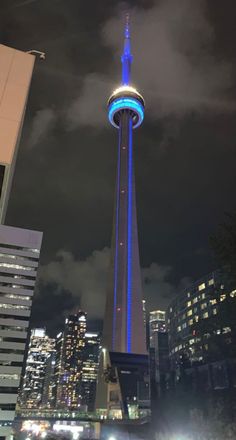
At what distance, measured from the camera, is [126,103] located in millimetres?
137625

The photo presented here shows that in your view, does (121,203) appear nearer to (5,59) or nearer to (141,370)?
(141,370)

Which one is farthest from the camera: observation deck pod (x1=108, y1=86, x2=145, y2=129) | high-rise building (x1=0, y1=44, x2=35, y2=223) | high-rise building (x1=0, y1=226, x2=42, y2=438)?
observation deck pod (x1=108, y1=86, x2=145, y2=129)

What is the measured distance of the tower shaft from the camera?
103562 millimetres

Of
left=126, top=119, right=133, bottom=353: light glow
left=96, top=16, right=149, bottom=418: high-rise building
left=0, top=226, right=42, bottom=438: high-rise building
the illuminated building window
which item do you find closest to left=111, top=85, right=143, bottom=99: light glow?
left=96, top=16, right=149, bottom=418: high-rise building

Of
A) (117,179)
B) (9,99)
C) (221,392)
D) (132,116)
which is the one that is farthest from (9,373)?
(132,116)

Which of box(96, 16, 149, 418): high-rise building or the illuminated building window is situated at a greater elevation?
box(96, 16, 149, 418): high-rise building

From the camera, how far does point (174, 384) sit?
105ft

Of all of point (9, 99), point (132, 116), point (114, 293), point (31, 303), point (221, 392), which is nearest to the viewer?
point (9, 99)

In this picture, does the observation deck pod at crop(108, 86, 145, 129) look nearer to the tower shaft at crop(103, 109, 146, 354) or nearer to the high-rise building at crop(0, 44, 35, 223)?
the tower shaft at crop(103, 109, 146, 354)

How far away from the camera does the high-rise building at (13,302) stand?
87938mm

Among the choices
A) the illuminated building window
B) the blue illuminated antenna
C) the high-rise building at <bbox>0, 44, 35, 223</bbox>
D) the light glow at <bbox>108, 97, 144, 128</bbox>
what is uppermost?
the blue illuminated antenna

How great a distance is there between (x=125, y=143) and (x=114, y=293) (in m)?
53.7

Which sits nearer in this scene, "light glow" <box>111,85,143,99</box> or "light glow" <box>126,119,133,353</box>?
"light glow" <box>126,119,133,353</box>

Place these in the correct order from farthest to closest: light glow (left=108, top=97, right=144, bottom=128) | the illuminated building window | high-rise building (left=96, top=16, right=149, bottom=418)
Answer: light glow (left=108, top=97, right=144, bottom=128)
high-rise building (left=96, top=16, right=149, bottom=418)
the illuminated building window
